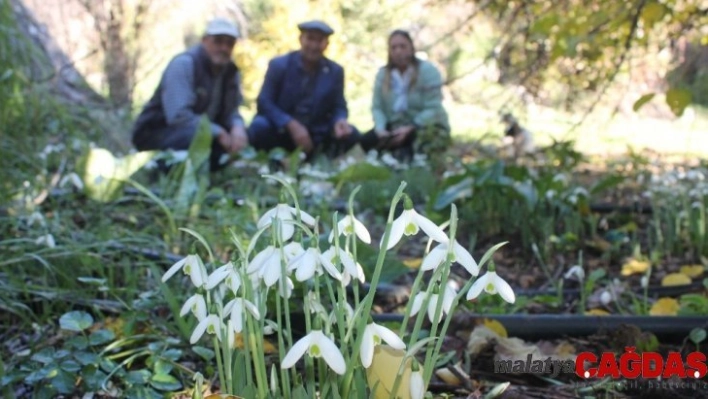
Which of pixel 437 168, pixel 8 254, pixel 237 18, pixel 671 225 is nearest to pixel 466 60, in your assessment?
pixel 237 18

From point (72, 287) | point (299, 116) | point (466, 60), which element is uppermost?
point (466, 60)

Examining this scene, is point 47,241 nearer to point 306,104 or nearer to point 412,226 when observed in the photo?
point 412,226

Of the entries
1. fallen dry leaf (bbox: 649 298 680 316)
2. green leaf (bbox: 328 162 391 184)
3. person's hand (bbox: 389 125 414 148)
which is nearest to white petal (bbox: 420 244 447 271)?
fallen dry leaf (bbox: 649 298 680 316)

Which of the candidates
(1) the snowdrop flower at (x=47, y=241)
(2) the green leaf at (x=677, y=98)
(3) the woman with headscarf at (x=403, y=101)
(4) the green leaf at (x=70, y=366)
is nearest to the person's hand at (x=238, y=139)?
(3) the woman with headscarf at (x=403, y=101)

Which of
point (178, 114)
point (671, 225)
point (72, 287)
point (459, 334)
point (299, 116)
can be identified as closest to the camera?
point (459, 334)

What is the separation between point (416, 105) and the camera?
5.52 meters

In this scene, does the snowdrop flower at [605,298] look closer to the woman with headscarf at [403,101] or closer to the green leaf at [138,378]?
the green leaf at [138,378]

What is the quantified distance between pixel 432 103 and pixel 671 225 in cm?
295

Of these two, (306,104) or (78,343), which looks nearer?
(78,343)

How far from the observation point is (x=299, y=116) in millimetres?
5285

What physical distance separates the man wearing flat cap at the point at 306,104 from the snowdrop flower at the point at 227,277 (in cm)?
392

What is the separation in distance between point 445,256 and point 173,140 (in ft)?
12.2

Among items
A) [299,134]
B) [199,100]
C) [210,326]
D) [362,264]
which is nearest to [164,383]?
[210,326]

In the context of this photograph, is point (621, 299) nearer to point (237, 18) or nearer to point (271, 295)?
point (271, 295)
